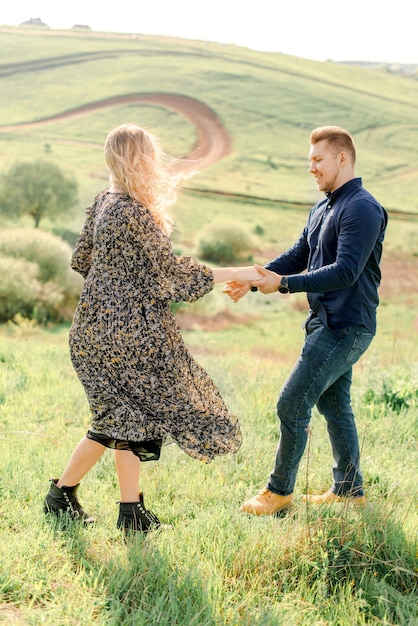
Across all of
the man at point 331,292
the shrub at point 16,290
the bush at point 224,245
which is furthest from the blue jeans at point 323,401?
the bush at point 224,245

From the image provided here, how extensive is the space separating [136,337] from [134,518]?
83 cm

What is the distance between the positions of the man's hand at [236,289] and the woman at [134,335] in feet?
1.04

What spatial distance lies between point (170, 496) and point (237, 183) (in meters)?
17.3

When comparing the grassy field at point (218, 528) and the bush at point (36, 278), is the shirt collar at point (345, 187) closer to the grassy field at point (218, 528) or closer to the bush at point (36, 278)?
the grassy field at point (218, 528)

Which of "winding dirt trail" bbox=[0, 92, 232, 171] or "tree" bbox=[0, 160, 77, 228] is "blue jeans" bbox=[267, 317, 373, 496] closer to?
"tree" bbox=[0, 160, 77, 228]

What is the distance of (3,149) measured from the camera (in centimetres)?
1958

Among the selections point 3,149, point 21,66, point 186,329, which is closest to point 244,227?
point 186,329

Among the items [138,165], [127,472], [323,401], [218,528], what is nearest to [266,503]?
[218,528]

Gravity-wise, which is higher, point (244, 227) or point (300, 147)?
point (300, 147)

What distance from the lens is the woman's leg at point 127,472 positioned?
Result: 2.99 meters

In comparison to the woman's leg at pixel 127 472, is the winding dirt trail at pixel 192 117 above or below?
above

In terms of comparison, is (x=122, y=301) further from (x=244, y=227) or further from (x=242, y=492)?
(x=244, y=227)

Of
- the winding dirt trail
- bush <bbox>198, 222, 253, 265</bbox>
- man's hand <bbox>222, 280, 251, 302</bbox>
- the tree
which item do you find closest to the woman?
man's hand <bbox>222, 280, 251, 302</bbox>

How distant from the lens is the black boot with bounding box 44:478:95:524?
3.04 metres
